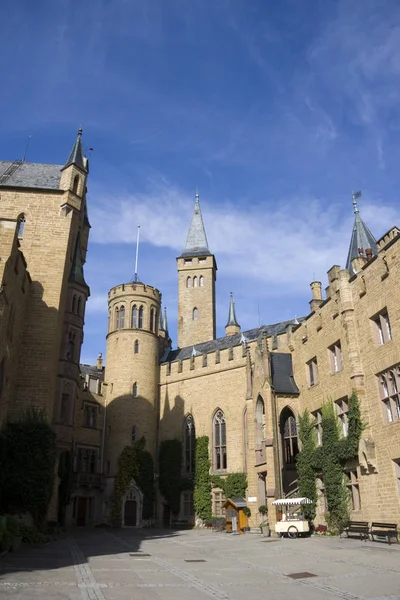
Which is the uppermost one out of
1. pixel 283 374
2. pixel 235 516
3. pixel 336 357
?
pixel 283 374

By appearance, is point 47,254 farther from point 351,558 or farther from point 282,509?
point 351,558

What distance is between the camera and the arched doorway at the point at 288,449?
26.7m

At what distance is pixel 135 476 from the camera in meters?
36.2

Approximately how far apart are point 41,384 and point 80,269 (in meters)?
10.1

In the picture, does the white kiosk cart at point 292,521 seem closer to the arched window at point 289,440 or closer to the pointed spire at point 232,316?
the arched window at point 289,440

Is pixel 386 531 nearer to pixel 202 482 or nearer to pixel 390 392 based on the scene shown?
pixel 390 392

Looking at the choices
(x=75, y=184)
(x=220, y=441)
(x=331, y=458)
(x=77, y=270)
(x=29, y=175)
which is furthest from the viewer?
(x=220, y=441)

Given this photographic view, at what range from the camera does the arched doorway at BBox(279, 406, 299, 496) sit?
2673 centimetres

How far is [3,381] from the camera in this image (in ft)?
64.0

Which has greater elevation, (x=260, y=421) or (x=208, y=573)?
(x=260, y=421)

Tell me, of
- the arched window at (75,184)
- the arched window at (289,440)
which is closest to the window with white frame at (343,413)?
the arched window at (289,440)

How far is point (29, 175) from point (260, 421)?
19.2 meters

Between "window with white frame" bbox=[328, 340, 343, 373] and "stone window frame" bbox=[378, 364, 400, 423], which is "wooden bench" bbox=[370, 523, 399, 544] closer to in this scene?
"stone window frame" bbox=[378, 364, 400, 423]

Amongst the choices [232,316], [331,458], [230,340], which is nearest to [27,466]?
[331,458]
